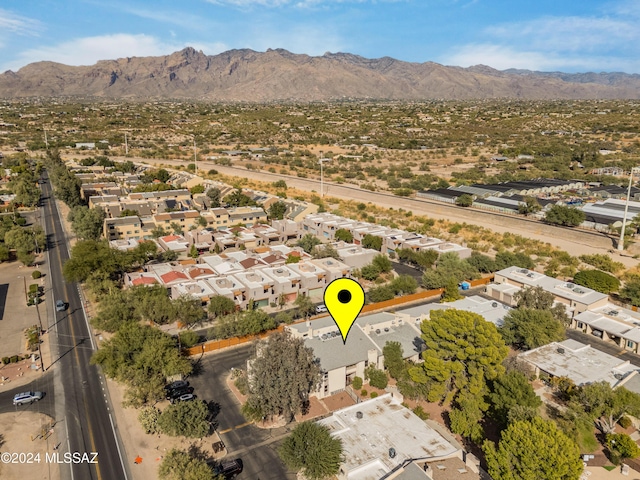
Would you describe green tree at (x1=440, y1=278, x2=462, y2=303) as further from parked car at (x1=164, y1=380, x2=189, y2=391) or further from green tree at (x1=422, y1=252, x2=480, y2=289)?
parked car at (x1=164, y1=380, x2=189, y2=391)

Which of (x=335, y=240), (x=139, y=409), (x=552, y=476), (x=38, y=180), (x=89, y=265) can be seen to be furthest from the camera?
(x=38, y=180)

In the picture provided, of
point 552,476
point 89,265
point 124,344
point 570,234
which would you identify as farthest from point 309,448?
point 570,234

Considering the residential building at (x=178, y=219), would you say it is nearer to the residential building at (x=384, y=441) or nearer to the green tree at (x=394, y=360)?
the green tree at (x=394, y=360)

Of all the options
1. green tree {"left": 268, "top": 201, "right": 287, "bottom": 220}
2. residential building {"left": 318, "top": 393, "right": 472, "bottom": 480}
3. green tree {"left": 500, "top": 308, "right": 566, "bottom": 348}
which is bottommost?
residential building {"left": 318, "top": 393, "right": 472, "bottom": 480}

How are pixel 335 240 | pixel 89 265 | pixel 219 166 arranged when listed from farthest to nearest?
pixel 219 166 → pixel 335 240 → pixel 89 265

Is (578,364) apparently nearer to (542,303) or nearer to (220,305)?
(542,303)

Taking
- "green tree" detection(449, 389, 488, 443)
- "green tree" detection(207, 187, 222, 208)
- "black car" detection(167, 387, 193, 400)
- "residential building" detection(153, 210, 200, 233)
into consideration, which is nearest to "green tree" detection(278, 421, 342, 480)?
"green tree" detection(449, 389, 488, 443)

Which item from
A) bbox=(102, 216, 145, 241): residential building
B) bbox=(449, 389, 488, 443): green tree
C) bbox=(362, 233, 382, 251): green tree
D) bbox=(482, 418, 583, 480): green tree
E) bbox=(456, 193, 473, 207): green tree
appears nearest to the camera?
bbox=(482, 418, 583, 480): green tree

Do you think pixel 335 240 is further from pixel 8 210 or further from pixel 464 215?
pixel 8 210
